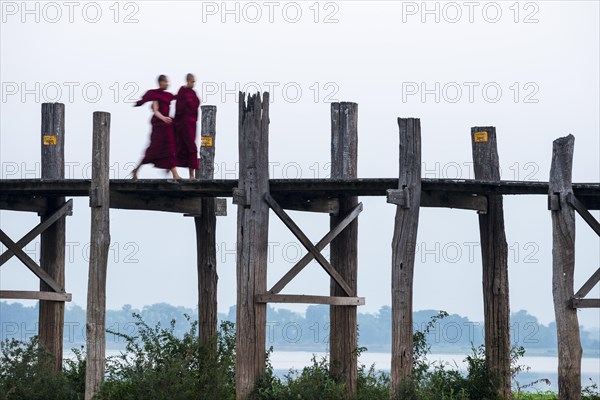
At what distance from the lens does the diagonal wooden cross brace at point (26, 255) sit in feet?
61.7

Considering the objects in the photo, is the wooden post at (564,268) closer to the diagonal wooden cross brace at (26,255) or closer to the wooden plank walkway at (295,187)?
the wooden plank walkway at (295,187)

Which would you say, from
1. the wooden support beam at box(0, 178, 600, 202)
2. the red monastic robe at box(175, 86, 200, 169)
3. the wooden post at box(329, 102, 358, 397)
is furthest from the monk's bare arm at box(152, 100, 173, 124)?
the wooden post at box(329, 102, 358, 397)

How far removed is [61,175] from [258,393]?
15.7 feet

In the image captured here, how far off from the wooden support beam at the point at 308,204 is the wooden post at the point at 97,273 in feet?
7.16

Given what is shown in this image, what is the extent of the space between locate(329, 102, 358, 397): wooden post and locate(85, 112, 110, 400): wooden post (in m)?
2.84

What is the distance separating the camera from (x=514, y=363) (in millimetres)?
17578

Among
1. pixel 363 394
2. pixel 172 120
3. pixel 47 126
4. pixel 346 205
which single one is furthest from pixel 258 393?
pixel 47 126

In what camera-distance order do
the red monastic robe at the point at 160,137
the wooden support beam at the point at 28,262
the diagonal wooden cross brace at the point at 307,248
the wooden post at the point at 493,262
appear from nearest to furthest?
the diagonal wooden cross brace at the point at 307,248 → the wooden post at the point at 493,262 → the red monastic robe at the point at 160,137 → the wooden support beam at the point at 28,262

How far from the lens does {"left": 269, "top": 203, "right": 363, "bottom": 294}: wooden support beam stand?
54.9 ft

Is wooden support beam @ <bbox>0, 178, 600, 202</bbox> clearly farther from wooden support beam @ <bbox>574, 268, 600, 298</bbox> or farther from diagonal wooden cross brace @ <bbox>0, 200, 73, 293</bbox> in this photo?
wooden support beam @ <bbox>574, 268, 600, 298</bbox>

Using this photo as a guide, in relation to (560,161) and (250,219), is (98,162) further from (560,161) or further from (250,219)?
(560,161)

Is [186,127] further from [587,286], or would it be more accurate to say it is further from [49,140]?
Answer: [587,286]

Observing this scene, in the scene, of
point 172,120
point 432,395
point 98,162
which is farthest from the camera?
point 172,120

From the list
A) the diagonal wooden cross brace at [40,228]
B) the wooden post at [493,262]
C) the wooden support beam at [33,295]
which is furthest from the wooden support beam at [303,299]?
the diagonal wooden cross brace at [40,228]
